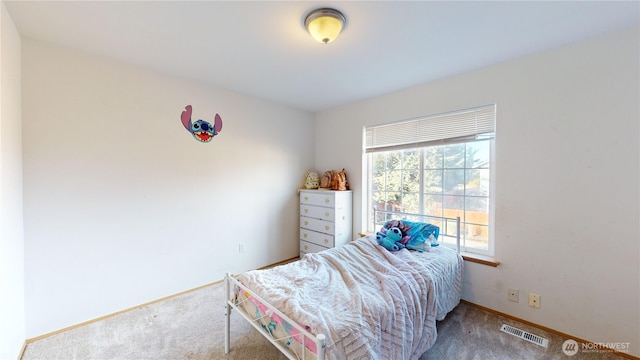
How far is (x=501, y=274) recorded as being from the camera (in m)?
2.31

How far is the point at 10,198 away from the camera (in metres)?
1.65

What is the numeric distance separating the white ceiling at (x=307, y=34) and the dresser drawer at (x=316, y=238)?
2036 millimetres

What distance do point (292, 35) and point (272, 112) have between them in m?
1.70

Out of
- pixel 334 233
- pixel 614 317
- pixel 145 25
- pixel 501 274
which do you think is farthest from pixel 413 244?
pixel 145 25

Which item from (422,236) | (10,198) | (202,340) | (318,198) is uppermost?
(10,198)

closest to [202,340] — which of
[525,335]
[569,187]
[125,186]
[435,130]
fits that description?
[125,186]

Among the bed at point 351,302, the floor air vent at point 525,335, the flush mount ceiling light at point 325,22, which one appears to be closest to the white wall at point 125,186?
the bed at point 351,302

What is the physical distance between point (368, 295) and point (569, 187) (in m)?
1.89

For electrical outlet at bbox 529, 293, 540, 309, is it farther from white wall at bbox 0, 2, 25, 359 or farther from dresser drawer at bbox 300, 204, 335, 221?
white wall at bbox 0, 2, 25, 359

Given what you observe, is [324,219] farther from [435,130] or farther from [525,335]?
[525,335]

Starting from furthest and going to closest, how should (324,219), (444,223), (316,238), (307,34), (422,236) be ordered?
1. (316,238)
2. (324,219)
3. (444,223)
4. (422,236)
5. (307,34)

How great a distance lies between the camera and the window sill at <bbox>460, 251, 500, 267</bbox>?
233 centimetres

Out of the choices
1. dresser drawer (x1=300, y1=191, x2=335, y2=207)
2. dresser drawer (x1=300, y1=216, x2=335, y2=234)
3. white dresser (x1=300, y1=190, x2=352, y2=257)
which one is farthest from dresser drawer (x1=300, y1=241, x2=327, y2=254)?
dresser drawer (x1=300, y1=191, x2=335, y2=207)

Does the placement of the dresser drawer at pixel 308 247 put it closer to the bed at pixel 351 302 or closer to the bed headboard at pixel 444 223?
the bed headboard at pixel 444 223
